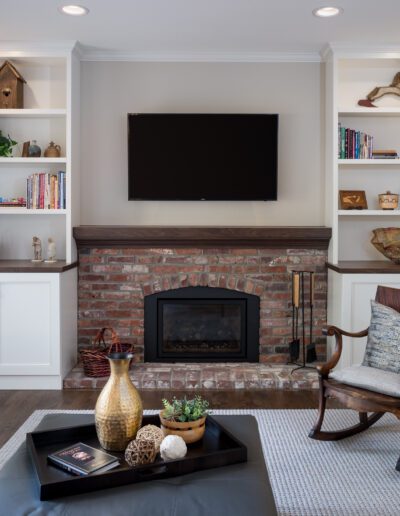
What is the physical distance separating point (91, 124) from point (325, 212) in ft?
6.84

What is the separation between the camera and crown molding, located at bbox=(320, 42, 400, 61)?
4422 mm

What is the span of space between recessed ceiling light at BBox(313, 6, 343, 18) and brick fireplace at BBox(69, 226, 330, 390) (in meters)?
1.64

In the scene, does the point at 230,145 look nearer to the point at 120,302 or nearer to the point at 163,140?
the point at 163,140

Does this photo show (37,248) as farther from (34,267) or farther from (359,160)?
(359,160)

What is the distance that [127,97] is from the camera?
188 inches

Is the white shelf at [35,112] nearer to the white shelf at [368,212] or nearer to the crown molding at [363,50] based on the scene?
the crown molding at [363,50]

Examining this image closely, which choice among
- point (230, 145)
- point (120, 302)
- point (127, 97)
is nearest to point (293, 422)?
point (120, 302)

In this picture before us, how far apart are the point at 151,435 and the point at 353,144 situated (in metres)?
3.31

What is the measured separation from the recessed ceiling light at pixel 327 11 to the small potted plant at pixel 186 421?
2.73m

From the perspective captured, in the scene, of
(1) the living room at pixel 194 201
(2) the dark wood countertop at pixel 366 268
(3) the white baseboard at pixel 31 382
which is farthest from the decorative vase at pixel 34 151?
(2) the dark wood countertop at pixel 366 268

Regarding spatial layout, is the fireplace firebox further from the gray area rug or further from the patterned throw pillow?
the patterned throw pillow

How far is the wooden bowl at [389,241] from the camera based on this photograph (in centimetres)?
450

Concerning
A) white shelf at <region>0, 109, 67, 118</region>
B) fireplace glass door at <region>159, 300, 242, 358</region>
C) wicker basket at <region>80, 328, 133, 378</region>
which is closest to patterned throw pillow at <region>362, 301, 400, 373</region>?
fireplace glass door at <region>159, 300, 242, 358</region>

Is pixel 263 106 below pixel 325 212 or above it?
above
